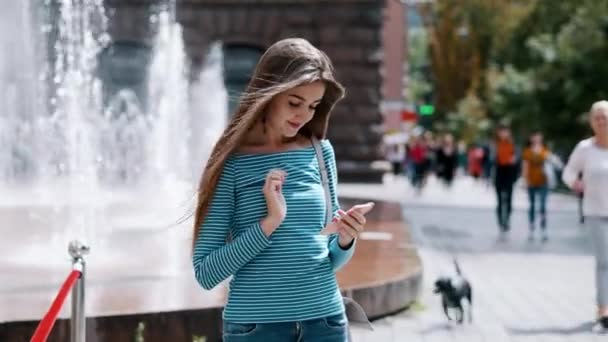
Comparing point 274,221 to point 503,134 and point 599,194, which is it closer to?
point 599,194

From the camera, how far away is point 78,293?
170 inches

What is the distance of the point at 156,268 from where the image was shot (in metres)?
9.27

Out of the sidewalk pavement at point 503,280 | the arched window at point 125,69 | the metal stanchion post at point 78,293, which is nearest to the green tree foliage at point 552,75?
the sidewalk pavement at point 503,280

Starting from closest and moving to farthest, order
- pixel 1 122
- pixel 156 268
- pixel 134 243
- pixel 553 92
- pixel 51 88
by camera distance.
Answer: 1. pixel 156 268
2. pixel 134 243
3. pixel 1 122
4. pixel 51 88
5. pixel 553 92

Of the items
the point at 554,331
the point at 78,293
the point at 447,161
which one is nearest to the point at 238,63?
the point at 447,161

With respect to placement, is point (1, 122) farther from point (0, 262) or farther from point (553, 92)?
point (553, 92)

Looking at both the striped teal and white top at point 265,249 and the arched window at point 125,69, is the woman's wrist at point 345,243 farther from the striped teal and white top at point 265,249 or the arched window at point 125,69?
the arched window at point 125,69

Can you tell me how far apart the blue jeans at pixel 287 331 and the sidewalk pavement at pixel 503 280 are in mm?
4470

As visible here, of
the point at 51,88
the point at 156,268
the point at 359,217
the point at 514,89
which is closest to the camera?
the point at 359,217

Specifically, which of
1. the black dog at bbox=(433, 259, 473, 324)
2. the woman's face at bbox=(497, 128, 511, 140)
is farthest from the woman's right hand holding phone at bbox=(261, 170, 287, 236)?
the woman's face at bbox=(497, 128, 511, 140)

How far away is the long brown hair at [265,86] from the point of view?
11.0 feet

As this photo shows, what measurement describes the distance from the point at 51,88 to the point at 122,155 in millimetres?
2144

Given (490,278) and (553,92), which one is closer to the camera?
(490,278)

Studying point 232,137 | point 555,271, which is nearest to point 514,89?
point 555,271
